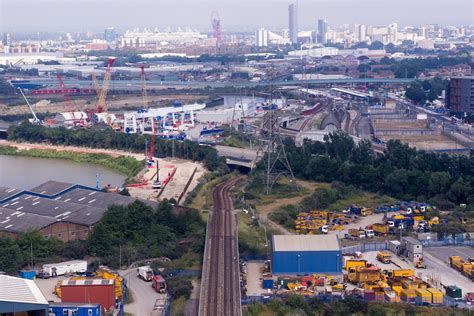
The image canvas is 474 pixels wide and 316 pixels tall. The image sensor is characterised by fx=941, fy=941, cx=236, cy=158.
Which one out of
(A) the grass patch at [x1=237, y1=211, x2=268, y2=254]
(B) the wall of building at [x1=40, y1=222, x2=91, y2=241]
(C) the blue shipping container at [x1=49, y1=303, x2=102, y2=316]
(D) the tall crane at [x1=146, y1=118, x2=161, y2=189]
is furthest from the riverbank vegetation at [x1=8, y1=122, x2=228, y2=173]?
(C) the blue shipping container at [x1=49, y1=303, x2=102, y2=316]

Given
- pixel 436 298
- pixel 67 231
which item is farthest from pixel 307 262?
pixel 67 231

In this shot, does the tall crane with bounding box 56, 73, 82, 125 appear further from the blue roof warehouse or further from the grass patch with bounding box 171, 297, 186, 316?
the grass patch with bounding box 171, 297, 186, 316

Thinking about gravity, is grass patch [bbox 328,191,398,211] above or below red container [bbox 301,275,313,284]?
below

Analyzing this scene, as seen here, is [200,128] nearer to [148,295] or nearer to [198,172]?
[198,172]

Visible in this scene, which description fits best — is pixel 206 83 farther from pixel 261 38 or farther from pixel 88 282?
pixel 261 38

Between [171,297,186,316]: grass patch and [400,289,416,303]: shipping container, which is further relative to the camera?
[400,289,416,303]: shipping container

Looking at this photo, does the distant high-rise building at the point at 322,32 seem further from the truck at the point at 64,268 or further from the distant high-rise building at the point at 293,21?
the truck at the point at 64,268
